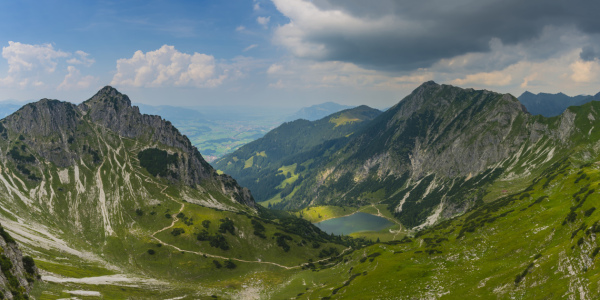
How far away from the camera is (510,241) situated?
358ft

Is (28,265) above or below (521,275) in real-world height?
above

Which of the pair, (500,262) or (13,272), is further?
(500,262)

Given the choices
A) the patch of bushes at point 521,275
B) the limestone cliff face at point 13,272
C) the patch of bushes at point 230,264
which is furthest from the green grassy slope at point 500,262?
the limestone cliff face at point 13,272

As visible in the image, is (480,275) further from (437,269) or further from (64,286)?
(64,286)

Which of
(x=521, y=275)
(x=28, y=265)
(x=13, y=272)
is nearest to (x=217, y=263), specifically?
(x=28, y=265)

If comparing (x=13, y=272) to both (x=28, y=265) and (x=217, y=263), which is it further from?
Answer: (x=217, y=263)

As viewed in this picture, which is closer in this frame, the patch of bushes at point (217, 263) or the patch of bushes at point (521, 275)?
the patch of bushes at point (521, 275)

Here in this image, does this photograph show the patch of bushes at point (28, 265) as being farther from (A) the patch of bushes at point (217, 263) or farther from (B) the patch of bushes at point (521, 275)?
(B) the patch of bushes at point (521, 275)

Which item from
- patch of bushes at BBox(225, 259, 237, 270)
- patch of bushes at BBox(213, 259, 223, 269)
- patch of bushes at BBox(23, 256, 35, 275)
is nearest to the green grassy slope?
patch of bushes at BBox(225, 259, 237, 270)

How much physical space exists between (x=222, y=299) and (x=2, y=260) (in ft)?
267

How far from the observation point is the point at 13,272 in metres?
70.6

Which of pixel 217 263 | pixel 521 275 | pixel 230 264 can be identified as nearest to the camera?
pixel 521 275

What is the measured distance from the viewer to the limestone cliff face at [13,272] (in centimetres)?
6344

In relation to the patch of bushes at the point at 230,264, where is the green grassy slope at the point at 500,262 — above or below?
above
